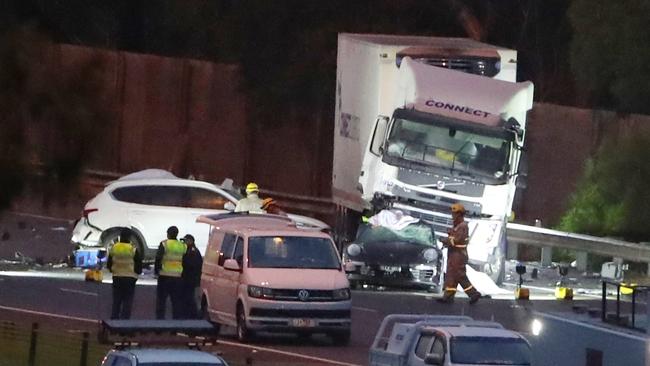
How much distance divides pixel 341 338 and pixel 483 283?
645cm

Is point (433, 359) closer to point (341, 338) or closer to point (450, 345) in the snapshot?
point (450, 345)

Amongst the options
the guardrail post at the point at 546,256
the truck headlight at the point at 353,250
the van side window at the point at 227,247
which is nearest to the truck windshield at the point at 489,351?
the van side window at the point at 227,247

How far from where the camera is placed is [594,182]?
1441 inches

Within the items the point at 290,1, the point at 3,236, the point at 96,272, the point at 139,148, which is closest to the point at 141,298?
the point at 96,272

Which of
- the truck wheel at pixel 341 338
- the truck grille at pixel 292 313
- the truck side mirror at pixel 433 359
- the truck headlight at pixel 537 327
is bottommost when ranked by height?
the truck wheel at pixel 341 338

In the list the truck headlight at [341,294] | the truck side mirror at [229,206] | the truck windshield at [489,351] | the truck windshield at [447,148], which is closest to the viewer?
the truck windshield at [489,351]

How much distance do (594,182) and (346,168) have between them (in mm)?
6175

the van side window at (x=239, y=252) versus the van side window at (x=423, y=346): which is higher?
the van side window at (x=239, y=252)

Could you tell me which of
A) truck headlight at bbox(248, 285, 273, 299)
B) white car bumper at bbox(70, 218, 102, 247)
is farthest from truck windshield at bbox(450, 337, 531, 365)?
white car bumper at bbox(70, 218, 102, 247)

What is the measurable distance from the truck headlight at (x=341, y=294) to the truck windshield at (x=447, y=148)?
22.6 feet

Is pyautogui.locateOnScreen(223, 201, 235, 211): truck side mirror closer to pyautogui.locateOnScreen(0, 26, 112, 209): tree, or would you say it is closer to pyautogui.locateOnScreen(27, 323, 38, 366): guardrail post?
pyautogui.locateOnScreen(27, 323, 38, 366): guardrail post

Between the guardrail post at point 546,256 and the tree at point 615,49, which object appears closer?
the guardrail post at point 546,256

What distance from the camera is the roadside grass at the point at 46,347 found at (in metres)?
20.0

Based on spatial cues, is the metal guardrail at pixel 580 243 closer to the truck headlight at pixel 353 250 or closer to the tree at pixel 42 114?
the truck headlight at pixel 353 250
